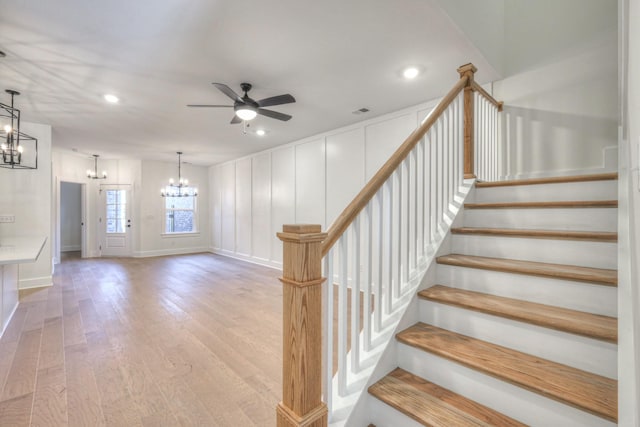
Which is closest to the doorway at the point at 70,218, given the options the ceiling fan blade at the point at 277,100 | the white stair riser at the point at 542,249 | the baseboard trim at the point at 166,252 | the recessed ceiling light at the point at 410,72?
the baseboard trim at the point at 166,252

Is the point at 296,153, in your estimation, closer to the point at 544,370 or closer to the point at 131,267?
the point at 131,267

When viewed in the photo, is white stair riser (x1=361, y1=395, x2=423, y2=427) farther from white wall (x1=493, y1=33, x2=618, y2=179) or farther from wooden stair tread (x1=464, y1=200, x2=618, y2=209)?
white wall (x1=493, y1=33, x2=618, y2=179)

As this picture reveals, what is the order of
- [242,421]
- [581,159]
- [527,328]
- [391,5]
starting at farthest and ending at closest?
[581,159] → [391,5] → [242,421] → [527,328]

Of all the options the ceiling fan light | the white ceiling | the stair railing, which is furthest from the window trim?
the stair railing

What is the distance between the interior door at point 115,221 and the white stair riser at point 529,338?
8698 millimetres

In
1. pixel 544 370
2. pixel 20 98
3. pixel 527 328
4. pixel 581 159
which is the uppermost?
pixel 20 98

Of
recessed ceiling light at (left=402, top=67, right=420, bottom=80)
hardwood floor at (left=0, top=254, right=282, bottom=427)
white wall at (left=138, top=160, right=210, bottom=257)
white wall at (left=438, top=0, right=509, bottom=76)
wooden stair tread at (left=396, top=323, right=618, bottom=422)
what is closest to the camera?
wooden stair tread at (left=396, top=323, right=618, bottom=422)

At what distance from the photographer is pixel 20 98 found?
3.74 m

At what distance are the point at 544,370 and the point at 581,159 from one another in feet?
8.82

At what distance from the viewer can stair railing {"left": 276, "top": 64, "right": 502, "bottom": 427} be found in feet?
3.78

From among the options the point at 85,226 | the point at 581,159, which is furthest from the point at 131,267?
the point at 581,159

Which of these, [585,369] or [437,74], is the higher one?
[437,74]

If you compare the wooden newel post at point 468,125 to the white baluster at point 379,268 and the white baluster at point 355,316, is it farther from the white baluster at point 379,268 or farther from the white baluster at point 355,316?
the white baluster at point 355,316

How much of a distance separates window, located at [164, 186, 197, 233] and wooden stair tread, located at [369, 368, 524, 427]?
28.1 ft
